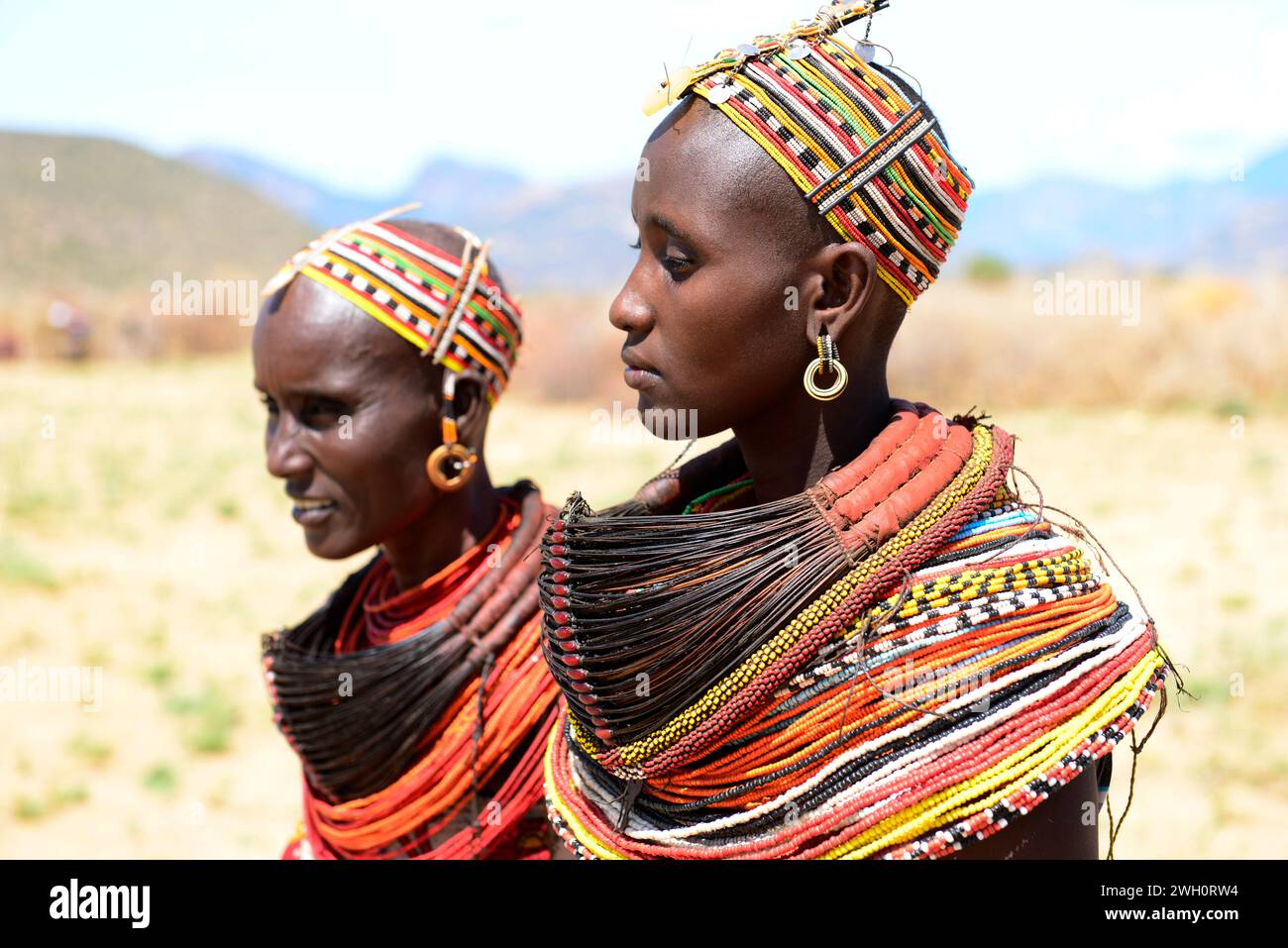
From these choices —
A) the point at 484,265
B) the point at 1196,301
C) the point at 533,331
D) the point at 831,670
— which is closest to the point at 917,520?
the point at 831,670

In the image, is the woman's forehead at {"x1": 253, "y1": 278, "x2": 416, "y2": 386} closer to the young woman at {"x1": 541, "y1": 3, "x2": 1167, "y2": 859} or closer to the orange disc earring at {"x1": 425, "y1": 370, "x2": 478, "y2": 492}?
the orange disc earring at {"x1": 425, "y1": 370, "x2": 478, "y2": 492}

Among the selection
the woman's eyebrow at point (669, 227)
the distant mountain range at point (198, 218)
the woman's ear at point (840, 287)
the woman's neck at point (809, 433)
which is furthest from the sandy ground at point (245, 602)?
the distant mountain range at point (198, 218)

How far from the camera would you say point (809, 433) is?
7.23 ft

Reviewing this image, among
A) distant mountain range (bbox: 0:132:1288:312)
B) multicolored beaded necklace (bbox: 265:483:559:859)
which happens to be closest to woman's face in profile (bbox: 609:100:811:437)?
multicolored beaded necklace (bbox: 265:483:559:859)

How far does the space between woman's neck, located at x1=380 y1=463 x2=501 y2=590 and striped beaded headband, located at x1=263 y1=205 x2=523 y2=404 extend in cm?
29

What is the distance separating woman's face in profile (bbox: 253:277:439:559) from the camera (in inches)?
120

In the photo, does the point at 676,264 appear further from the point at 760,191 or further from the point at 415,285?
the point at 415,285

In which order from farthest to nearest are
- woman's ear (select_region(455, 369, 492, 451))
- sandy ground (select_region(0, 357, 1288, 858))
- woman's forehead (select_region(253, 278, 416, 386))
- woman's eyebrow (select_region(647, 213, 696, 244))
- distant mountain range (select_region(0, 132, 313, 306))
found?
distant mountain range (select_region(0, 132, 313, 306)) → sandy ground (select_region(0, 357, 1288, 858)) → woman's ear (select_region(455, 369, 492, 451)) → woman's forehead (select_region(253, 278, 416, 386)) → woman's eyebrow (select_region(647, 213, 696, 244))

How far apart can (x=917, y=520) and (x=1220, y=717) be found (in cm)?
512

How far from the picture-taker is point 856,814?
6.35 ft

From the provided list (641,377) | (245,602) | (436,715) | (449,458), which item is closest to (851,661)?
(641,377)

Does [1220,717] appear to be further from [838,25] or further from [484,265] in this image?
[838,25]

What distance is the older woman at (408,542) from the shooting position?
9.65ft

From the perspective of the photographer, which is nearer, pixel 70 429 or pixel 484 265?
pixel 484 265
